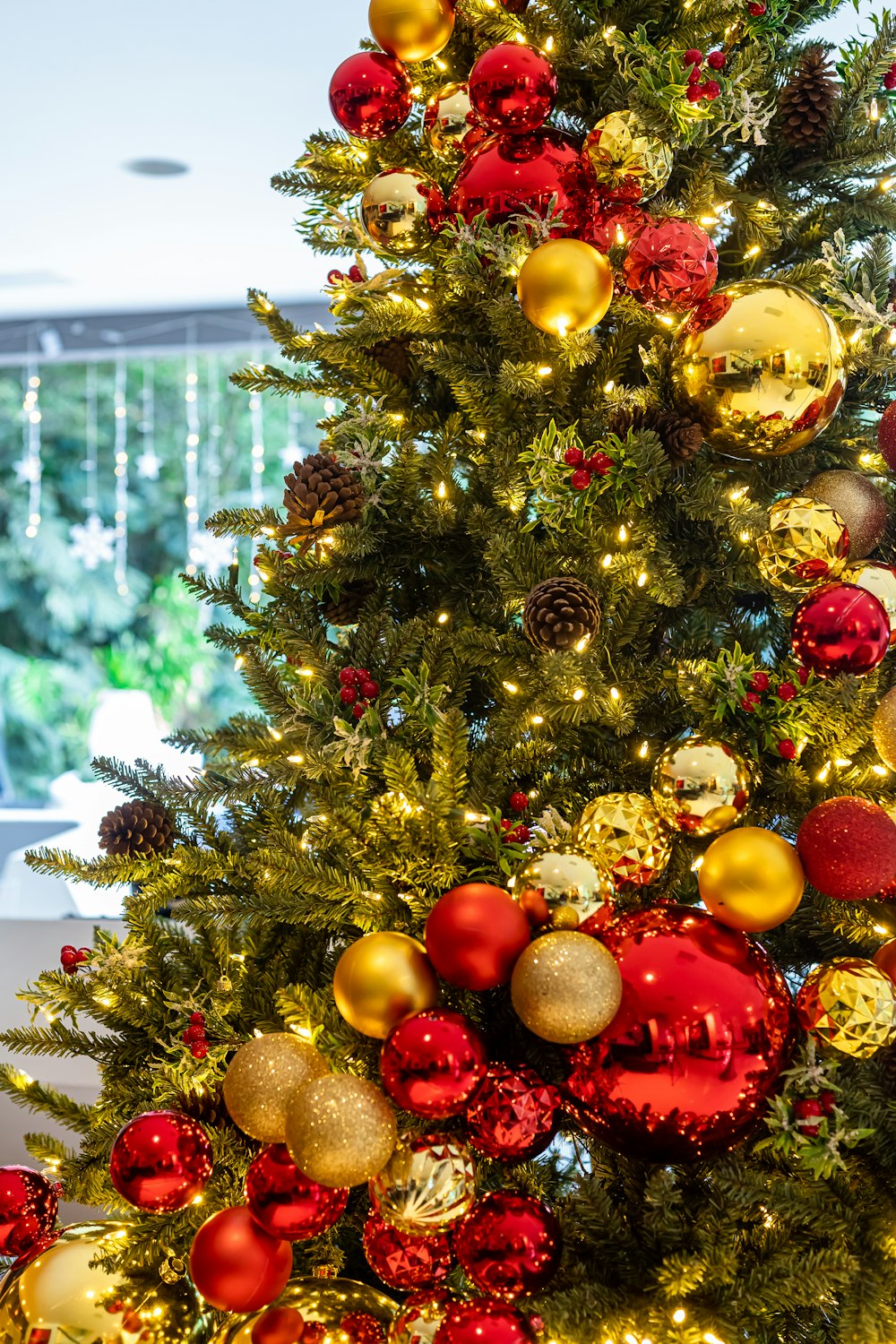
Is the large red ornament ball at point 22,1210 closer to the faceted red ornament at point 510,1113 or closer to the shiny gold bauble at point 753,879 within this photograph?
the faceted red ornament at point 510,1113

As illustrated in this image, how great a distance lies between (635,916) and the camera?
2.06ft

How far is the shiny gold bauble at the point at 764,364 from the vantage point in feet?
2.15

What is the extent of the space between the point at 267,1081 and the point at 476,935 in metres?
0.15

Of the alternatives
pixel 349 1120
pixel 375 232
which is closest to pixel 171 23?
pixel 375 232

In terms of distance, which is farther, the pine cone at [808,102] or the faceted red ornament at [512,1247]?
the pine cone at [808,102]

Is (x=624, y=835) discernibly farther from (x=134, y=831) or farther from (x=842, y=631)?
(x=134, y=831)

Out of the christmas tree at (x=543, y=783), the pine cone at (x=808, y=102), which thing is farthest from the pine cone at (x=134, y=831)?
the pine cone at (x=808, y=102)

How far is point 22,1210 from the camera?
70 cm

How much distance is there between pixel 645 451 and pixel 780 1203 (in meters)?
0.44

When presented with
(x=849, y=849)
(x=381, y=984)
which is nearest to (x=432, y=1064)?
(x=381, y=984)

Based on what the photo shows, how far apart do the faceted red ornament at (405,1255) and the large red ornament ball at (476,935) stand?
17 cm

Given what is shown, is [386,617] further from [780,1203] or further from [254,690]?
[780,1203]

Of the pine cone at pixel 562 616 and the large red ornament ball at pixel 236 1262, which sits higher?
the pine cone at pixel 562 616

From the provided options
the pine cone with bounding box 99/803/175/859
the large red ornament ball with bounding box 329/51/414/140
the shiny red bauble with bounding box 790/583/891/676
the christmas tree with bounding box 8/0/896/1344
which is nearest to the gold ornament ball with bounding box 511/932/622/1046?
the christmas tree with bounding box 8/0/896/1344
